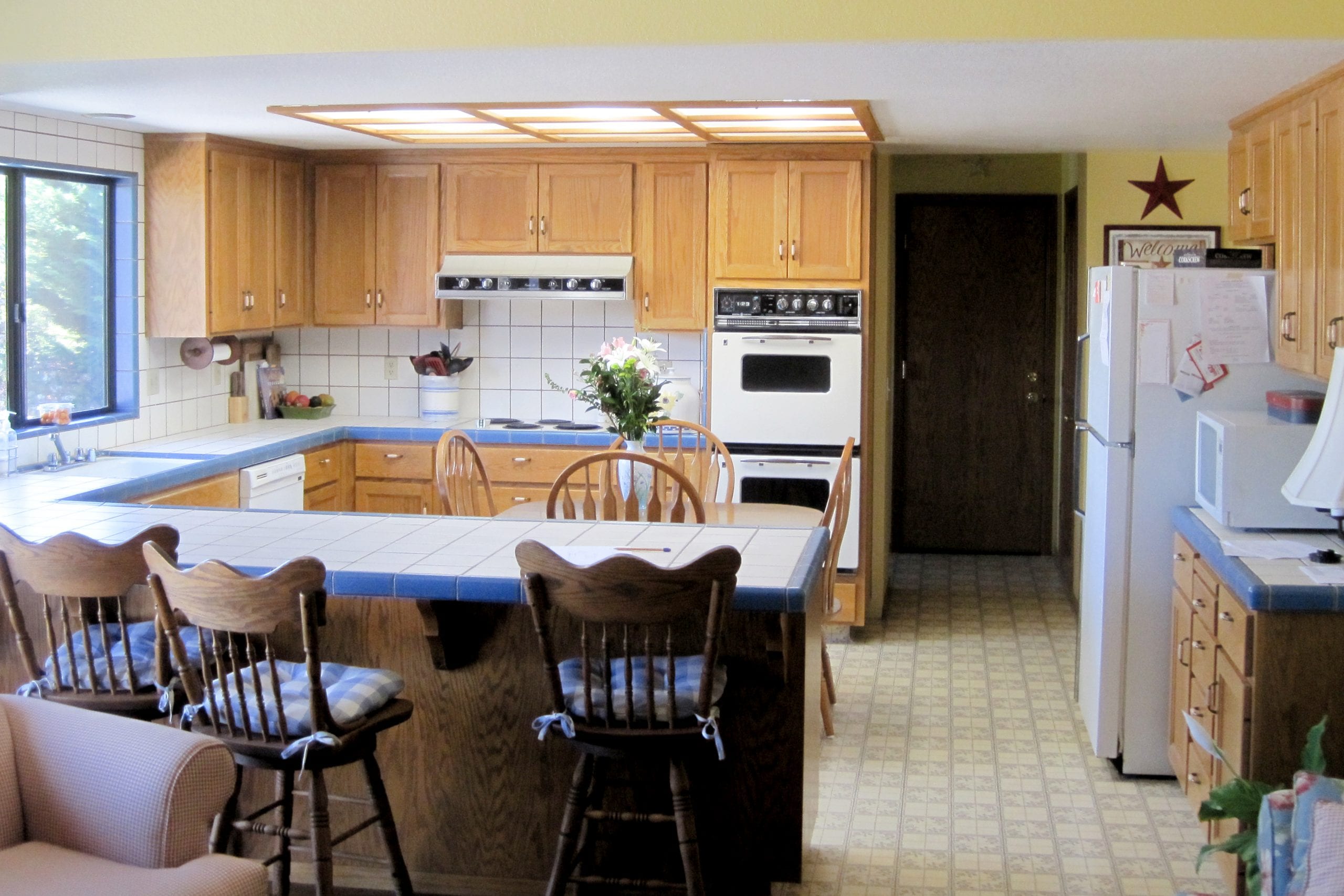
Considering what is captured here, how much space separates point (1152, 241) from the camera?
5945 mm

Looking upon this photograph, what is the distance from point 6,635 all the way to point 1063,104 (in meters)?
3.27

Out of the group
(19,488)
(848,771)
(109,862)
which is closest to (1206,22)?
(848,771)

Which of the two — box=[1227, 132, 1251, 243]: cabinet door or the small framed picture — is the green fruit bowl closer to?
the small framed picture

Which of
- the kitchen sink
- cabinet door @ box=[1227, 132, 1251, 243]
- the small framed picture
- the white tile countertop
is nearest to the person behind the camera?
the white tile countertop

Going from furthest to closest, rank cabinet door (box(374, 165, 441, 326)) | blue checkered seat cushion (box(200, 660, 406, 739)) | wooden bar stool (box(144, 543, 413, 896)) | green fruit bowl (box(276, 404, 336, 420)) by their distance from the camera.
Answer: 1. green fruit bowl (box(276, 404, 336, 420))
2. cabinet door (box(374, 165, 441, 326))
3. blue checkered seat cushion (box(200, 660, 406, 739))
4. wooden bar stool (box(144, 543, 413, 896))

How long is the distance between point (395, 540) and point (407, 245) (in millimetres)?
3112

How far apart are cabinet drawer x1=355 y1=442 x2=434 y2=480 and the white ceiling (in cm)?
168

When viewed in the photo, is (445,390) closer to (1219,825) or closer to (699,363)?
(699,363)

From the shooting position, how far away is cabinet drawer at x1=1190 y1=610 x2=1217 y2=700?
3518 mm

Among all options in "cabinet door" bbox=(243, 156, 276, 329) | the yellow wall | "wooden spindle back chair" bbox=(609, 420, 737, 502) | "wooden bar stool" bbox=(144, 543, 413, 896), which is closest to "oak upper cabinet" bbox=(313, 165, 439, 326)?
"cabinet door" bbox=(243, 156, 276, 329)

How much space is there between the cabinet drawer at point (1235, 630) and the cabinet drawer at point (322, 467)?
3.61 metres

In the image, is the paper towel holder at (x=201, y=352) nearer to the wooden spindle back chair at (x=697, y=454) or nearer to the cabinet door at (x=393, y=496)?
the cabinet door at (x=393, y=496)

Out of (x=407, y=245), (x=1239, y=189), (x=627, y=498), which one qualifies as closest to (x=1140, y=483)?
(x=1239, y=189)

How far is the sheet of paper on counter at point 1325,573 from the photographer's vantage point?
3070 millimetres
